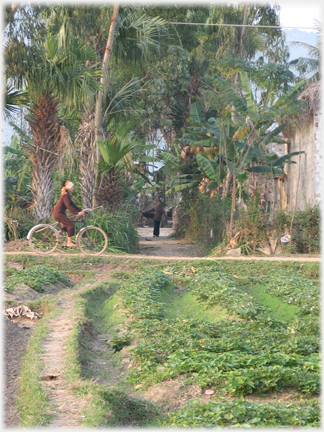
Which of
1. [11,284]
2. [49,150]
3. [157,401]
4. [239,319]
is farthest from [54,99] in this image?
[157,401]

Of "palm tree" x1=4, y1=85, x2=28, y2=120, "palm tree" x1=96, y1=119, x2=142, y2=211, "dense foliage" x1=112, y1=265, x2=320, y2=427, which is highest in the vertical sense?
"palm tree" x1=4, y1=85, x2=28, y2=120

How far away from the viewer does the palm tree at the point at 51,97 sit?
1370cm

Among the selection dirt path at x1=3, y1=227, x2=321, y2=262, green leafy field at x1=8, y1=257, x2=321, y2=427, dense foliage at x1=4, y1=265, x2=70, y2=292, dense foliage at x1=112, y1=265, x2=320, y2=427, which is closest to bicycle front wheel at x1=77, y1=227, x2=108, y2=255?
dirt path at x1=3, y1=227, x2=321, y2=262

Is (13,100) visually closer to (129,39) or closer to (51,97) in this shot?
(51,97)

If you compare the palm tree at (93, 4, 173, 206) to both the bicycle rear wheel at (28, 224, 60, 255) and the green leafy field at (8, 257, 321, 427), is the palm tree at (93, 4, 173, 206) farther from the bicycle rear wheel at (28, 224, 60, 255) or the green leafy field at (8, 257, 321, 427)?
the green leafy field at (8, 257, 321, 427)

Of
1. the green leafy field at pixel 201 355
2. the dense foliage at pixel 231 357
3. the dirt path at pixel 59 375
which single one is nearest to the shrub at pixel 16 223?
the green leafy field at pixel 201 355

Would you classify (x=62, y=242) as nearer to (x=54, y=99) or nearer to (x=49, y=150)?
(x=49, y=150)

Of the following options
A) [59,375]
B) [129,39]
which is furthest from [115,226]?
[59,375]

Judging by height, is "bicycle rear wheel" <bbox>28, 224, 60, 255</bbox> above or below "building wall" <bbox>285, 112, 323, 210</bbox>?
below

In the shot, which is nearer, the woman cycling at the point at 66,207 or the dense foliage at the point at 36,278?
the dense foliage at the point at 36,278

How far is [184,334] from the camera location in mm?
6734

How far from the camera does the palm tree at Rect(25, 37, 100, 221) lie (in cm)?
1370

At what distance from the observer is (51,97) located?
47.2 feet

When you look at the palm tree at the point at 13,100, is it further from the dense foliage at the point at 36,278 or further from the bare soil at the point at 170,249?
the bare soil at the point at 170,249
